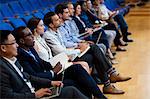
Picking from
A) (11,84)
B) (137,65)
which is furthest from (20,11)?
(11,84)

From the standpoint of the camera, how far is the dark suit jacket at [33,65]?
2414 millimetres

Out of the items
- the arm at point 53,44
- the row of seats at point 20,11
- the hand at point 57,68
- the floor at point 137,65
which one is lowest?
the floor at point 137,65

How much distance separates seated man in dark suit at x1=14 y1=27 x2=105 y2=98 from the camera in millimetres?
2416

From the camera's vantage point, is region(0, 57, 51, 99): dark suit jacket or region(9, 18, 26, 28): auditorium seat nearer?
region(0, 57, 51, 99): dark suit jacket

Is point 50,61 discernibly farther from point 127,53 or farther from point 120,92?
point 127,53

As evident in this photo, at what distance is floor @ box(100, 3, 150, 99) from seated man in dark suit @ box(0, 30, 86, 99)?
111 cm

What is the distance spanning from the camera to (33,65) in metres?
2.50

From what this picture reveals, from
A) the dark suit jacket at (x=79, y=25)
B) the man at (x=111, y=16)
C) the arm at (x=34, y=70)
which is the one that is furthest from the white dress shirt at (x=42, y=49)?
the man at (x=111, y=16)

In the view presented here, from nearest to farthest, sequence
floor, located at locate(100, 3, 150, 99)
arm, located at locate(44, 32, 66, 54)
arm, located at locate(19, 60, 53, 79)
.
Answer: arm, located at locate(19, 60, 53, 79)
arm, located at locate(44, 32, 66, 54)
floor, located at locate(100, 3, 150, 99)

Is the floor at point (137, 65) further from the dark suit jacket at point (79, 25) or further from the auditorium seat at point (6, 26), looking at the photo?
the auditorium seat at point (6, 26)

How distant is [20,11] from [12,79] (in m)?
3.13

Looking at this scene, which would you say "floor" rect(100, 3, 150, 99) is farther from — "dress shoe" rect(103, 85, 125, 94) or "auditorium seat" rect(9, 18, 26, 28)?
"auditorium seat" rect(9, 18, 26, 28)

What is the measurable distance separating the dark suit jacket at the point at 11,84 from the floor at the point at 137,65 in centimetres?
124

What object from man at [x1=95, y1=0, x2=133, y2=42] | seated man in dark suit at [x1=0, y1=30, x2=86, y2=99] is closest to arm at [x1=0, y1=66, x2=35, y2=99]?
seated man in dark suit at [x1=0, y1=30, x2=86, y2=99]
